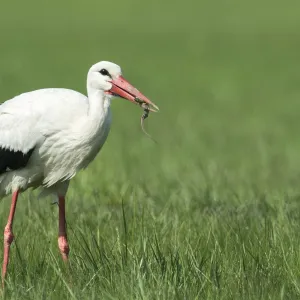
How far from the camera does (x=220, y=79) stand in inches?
874

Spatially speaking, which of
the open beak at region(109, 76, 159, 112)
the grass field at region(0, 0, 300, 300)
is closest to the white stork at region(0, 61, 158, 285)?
the open beak at region(109, 76, 159, 112)

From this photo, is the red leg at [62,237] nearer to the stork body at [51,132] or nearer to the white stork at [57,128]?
the white stork at [57,128]

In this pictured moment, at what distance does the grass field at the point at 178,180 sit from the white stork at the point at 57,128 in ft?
1.36

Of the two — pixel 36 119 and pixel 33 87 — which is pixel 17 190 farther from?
pixel 33 87

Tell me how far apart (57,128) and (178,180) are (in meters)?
3.63

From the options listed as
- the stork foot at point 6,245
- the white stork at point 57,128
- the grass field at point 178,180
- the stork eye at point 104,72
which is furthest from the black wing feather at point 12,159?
the stork eye at point 104,72

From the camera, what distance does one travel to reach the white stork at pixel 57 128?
6.16 meters

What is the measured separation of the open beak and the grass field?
0.59 m

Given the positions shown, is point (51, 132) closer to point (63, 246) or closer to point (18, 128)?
point (18, 128)

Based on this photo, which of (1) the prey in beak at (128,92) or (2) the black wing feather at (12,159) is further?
(2) the black wing feather at (12,159)

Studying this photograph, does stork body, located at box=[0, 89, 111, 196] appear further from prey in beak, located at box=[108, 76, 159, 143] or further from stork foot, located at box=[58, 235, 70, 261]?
stork foot, located at box=[58, 235, 70, 261]

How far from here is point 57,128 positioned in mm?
6211

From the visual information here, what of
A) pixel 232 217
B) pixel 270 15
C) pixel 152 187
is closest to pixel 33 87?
pixel 152 187

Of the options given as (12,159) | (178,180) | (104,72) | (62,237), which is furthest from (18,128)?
(178,180)
